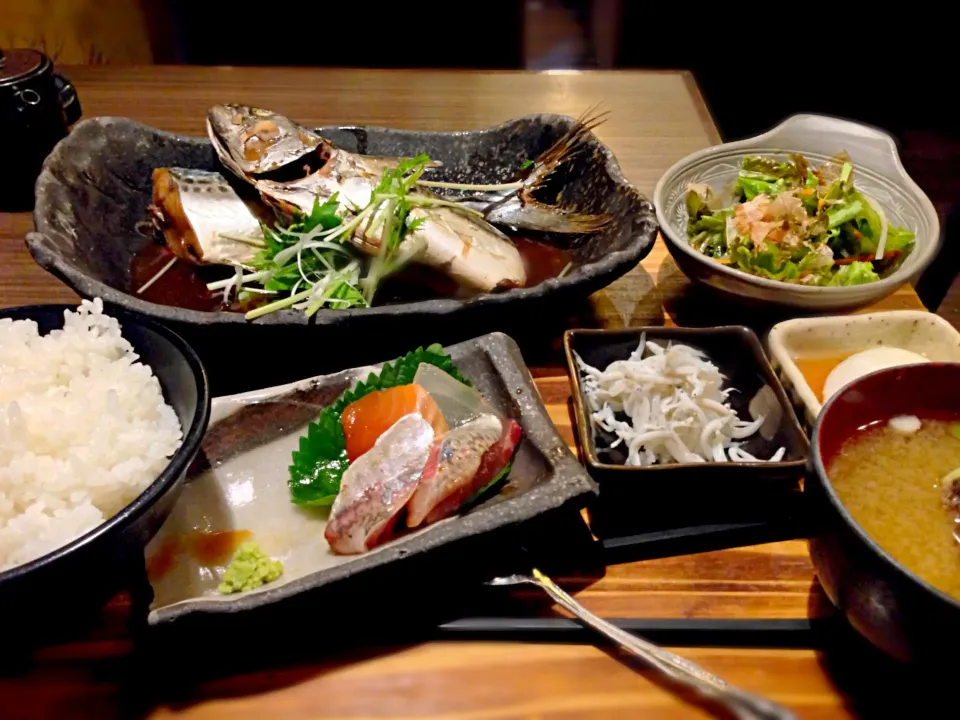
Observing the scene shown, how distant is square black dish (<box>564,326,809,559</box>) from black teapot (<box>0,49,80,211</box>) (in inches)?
72.9

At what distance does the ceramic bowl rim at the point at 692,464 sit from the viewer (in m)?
1.34

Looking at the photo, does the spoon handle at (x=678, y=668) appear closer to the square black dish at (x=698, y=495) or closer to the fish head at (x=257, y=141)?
the square black dish at (x=698, y=495)

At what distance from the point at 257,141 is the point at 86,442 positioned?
1214mm

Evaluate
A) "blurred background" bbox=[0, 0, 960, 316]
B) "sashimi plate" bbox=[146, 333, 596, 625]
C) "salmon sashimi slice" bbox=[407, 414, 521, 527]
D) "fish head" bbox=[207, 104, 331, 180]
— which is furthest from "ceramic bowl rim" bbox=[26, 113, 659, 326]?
"blurred background" bbox=[0, 0, 960, 316]

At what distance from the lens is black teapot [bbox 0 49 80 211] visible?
7.09 feet

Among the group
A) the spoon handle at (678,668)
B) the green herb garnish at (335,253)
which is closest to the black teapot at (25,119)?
the green herb garnish at (335,253)

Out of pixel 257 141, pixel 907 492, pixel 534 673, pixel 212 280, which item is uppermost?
pixel 257 141

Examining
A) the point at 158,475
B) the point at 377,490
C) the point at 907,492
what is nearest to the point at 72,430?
the point at 158,475

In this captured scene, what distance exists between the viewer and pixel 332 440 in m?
1.46

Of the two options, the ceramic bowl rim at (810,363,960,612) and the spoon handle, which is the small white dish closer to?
the ceramic bowl rim at (810,363,960,612)

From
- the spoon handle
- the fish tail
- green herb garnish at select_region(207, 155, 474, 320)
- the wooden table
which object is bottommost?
the wooden table

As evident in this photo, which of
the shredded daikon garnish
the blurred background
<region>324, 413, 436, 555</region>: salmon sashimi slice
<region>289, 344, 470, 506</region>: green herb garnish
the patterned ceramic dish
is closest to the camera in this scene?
<region>324, 413, 436, 555</region>: salmon sashimi slice

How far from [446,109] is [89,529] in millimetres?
2305

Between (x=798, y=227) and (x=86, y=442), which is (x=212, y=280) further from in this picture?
(x=798, y=227)
